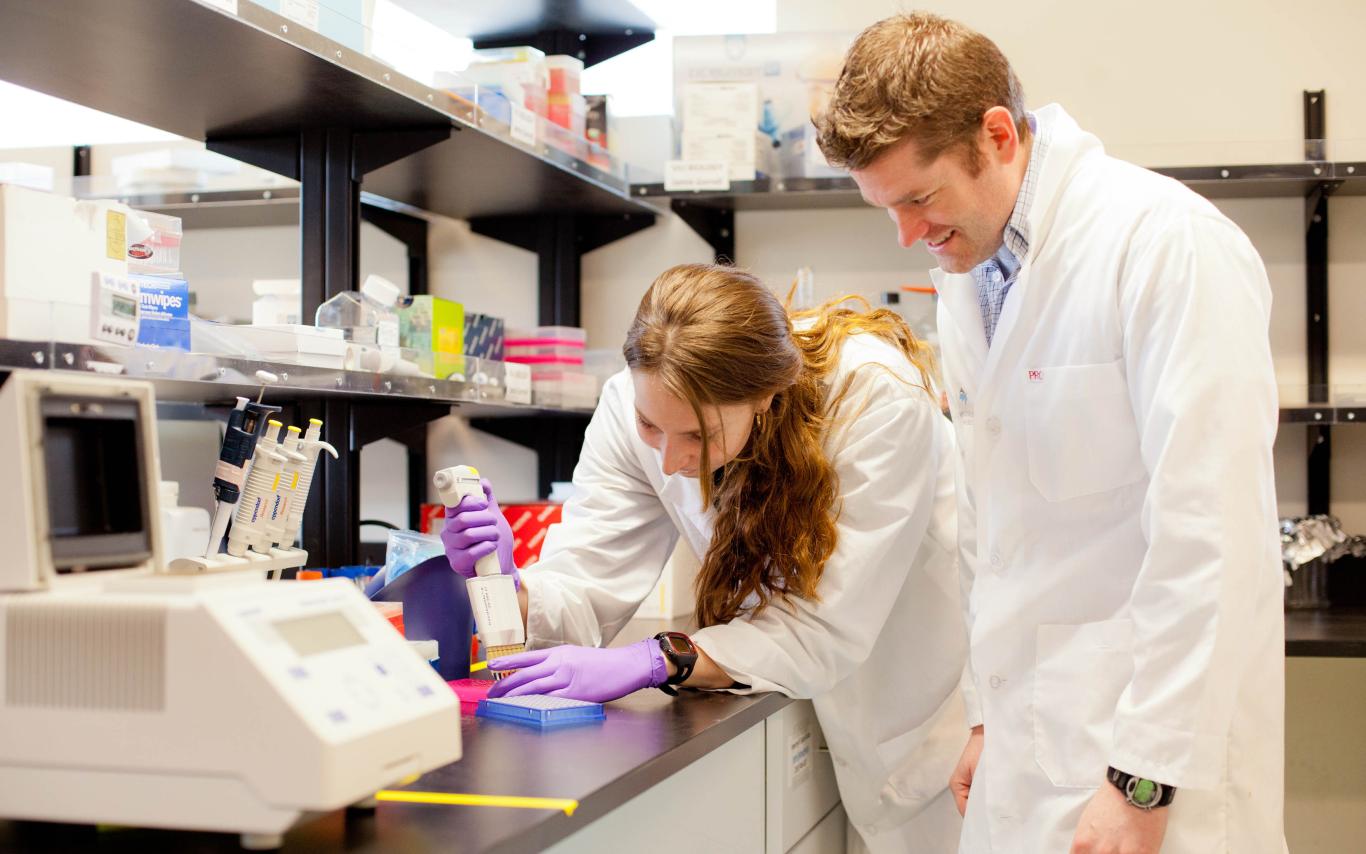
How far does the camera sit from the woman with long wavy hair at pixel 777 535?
1636 millimetres

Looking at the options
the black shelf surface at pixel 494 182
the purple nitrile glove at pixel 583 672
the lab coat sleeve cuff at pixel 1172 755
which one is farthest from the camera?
the black shelf surface at pixel 494 182

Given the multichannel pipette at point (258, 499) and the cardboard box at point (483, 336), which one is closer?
the multichannel pipette at point (258, 499)

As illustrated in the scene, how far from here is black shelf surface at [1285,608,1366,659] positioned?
7.46 feet

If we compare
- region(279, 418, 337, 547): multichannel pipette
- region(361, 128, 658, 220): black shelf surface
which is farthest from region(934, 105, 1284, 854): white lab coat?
region(361, 128, 658, 220): black shelf surface

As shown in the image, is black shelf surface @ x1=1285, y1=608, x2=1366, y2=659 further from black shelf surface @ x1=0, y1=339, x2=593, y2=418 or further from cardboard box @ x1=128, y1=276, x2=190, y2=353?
cardboard box @ x1=128, y1=276, x2=190, y2=353

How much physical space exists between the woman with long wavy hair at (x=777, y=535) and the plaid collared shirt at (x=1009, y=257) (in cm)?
19

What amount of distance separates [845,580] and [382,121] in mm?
1077

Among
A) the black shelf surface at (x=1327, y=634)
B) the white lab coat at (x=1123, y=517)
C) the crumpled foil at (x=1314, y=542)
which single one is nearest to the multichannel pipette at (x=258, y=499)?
the white lab coat at (x=1123, y=517)

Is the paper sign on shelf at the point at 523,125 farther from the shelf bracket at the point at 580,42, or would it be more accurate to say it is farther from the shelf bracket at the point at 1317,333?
the shelf bracket at the point at 1317,333

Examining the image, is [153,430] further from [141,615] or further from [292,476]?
[292,476]

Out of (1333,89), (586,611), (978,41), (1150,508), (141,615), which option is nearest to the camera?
(141,615)

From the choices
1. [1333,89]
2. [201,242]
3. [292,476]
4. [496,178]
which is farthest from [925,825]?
[201,242]

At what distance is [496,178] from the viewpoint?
2.62 metres

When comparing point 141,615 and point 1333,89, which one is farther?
point 1333,89
